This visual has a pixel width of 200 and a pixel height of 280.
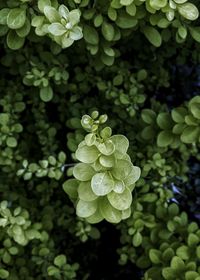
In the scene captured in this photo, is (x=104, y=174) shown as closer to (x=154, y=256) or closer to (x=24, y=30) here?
(x=24, y=30)

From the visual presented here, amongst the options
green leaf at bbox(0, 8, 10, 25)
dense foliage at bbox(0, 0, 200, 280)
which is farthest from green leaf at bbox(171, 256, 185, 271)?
green leaf at bbox(0, 8, 10, 25)

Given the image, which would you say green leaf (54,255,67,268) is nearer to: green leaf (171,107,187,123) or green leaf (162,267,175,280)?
green leaf (162,267,175,280)

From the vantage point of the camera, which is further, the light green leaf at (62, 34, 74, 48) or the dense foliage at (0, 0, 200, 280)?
the dense foliage at (0, 0, 200, 280)

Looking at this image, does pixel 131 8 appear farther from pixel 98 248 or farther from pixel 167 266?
pixel 98 248

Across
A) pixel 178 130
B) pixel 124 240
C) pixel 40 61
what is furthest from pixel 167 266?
pixel 40 61

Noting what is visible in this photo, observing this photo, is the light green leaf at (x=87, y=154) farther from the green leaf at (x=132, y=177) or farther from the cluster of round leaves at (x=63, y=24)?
the cluster of round leaves at (x=63, y=24)

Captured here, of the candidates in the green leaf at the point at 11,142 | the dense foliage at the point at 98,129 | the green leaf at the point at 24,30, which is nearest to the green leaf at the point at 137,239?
the dense foliage at the point at 98,129

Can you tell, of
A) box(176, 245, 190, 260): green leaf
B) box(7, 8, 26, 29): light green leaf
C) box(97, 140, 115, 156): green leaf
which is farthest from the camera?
box(176, 245, 190, 260): green leaf

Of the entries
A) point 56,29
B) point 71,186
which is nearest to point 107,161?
point 71,186
